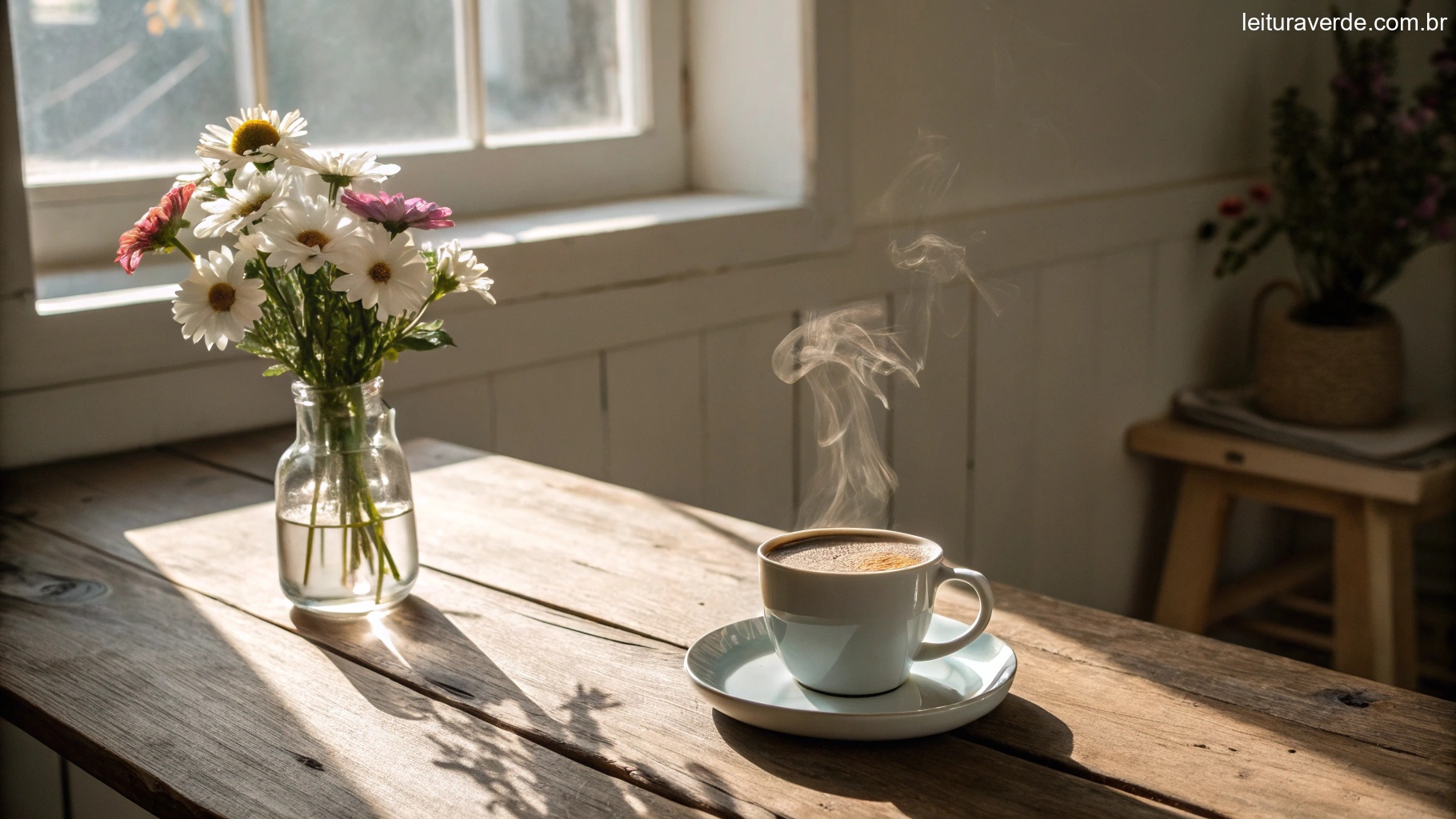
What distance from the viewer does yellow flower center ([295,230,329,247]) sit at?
767mm

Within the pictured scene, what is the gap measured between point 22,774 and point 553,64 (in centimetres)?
101

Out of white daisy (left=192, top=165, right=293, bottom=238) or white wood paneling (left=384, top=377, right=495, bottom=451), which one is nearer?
white daisy (left=192, top=165, right=293, bottom=238)

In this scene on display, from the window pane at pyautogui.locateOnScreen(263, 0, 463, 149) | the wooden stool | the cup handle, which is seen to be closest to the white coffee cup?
the cup handle

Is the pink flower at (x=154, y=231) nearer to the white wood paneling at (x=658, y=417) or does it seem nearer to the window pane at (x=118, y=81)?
the window pane at (x=118, y=81)

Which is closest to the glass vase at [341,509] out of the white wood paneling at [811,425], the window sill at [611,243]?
the window sill at [611,243]

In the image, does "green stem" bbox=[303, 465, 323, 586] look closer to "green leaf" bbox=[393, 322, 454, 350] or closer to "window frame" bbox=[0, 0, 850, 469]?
A: "green leaf" bbox=[393, 322, 454, 350]

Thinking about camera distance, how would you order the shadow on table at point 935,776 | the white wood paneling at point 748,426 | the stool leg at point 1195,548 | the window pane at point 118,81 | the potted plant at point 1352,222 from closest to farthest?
the shadow on table at point 935,776, the window pane at point 118,81, the white wood paneling at point 748,426, the potted plant at point 1352,222, the stool leg at point 1195,548

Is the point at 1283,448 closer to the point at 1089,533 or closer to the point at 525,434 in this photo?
the point at 1089,533

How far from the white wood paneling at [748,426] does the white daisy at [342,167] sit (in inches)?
34.8

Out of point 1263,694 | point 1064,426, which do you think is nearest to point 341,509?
point 1263,694

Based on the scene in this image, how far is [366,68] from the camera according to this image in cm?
150

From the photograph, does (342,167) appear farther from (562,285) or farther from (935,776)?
(562,285)

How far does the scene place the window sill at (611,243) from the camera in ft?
4.27

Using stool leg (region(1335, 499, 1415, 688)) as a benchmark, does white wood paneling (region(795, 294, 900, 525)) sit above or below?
above
